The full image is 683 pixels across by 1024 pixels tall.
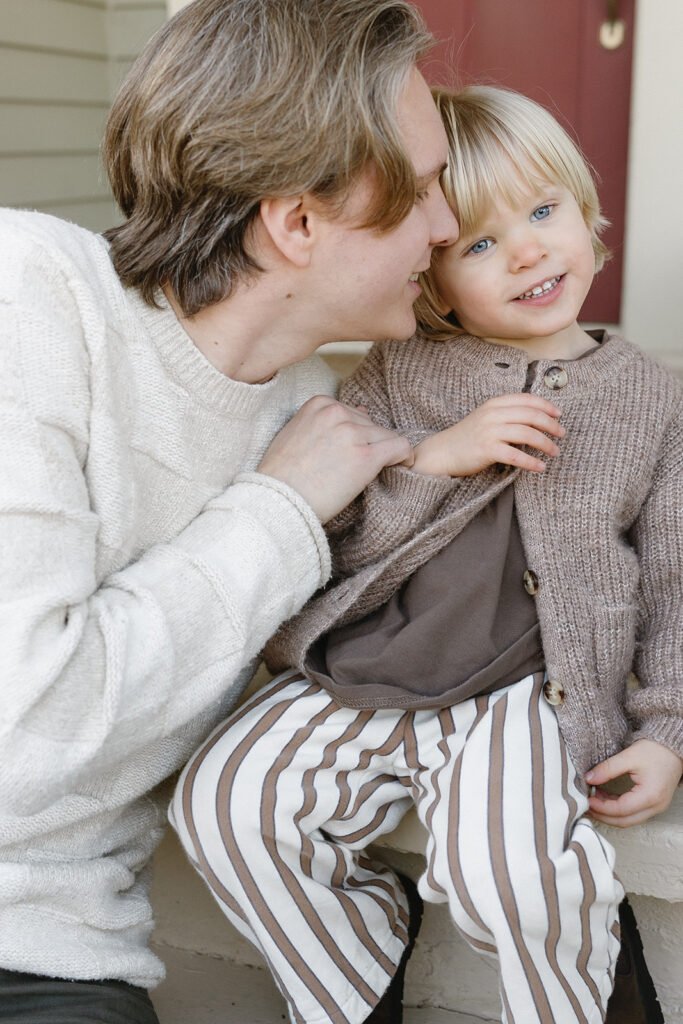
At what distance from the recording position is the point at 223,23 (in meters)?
1.31

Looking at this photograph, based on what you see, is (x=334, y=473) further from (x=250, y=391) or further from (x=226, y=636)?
(x=226, y=636)

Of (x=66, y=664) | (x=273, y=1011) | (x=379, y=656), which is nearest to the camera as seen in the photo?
(x=66, y=664)

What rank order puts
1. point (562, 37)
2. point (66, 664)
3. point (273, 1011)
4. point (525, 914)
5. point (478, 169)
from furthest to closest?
point (562, 37), point (273, 1011), point (478, 169), point (525, 914), point (66, 664)

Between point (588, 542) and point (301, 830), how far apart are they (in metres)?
0.58

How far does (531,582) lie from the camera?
1.48 m

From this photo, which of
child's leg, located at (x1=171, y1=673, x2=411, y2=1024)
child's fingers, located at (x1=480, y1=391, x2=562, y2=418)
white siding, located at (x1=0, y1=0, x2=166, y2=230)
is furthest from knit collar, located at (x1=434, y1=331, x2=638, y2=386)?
white siding, located at (x1=0, y1=0, x2=166, y2=230)

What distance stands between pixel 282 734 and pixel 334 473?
1.25 feet

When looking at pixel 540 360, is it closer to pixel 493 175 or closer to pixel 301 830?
pixel 493 175

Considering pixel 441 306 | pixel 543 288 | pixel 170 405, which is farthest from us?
pixel 441 306

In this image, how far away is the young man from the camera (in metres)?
1.17

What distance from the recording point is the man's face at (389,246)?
4.46 ft

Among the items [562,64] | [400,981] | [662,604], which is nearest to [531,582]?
[662,604]

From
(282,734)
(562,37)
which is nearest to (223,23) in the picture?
(282,734)

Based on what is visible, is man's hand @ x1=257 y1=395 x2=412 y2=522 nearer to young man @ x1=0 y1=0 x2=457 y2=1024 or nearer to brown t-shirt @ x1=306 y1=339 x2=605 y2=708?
young man @ x1=0 y1=0 x2=457 y2=1024
